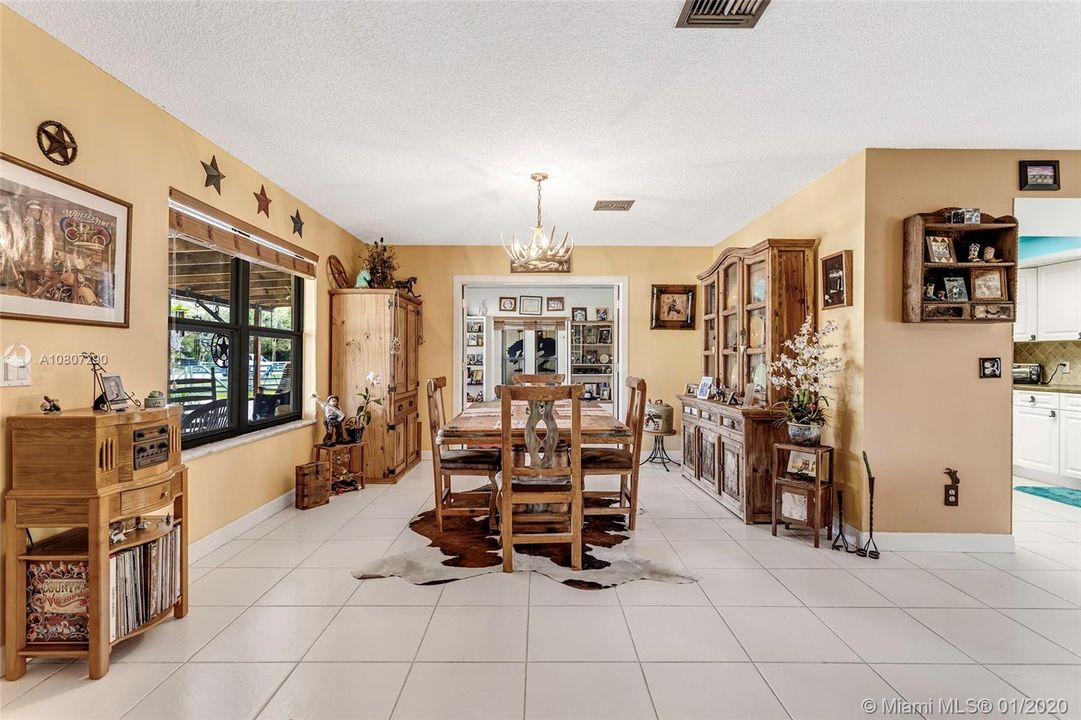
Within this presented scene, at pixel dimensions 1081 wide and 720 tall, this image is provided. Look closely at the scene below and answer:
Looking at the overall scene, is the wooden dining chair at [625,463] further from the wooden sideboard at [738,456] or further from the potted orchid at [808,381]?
the potted orchid at [808,381]

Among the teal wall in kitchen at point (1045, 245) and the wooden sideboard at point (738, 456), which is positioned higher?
the teal wall in kitchen at point (1045, 245)

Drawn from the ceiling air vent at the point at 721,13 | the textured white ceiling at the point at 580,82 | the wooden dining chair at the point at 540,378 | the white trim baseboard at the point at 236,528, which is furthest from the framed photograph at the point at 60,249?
the wooden dining chair at the point at 540,378

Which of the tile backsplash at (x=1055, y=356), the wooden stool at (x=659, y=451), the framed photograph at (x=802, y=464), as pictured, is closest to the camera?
the framed photograph at (x=802, y=464)

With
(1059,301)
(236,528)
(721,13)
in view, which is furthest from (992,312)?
(236,528)

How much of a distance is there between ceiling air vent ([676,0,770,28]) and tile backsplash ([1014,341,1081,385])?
5.50m

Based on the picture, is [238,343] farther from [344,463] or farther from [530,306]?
[530,306]

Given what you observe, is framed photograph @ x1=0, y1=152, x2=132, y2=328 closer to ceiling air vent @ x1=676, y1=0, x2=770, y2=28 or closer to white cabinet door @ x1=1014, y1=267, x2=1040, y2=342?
ceiling air vent @ x1=676, y1=0, x2=770, y2=28

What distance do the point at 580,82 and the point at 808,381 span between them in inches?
94.4

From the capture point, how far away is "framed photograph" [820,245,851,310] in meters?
3.29

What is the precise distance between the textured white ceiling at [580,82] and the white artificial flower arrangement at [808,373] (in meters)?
1.18

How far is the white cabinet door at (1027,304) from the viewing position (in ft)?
17.0

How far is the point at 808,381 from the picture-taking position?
3414mm

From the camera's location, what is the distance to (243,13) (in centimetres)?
194

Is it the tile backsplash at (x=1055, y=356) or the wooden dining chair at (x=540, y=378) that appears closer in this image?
the wooden dining chair at (x=540, y=378)
